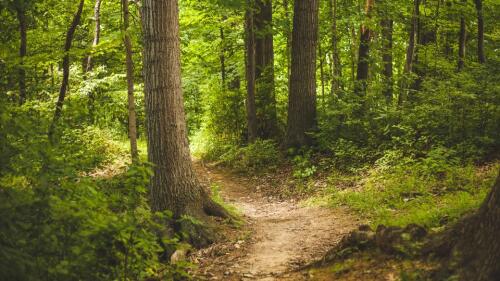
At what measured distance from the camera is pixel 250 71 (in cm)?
1471

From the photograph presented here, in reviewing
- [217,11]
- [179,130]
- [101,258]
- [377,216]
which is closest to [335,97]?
[217,11]

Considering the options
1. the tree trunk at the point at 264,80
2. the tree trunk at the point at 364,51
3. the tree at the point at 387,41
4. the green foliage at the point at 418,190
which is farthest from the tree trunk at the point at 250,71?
the green foliage at the point at 418,190

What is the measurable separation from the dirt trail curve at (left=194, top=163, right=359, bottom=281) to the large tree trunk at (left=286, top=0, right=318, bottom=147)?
3.17 meters

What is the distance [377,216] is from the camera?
7.77 metres

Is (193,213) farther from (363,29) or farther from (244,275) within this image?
(363,29)

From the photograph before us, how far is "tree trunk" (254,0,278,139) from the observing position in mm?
15664

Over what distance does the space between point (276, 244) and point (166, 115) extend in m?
2.76

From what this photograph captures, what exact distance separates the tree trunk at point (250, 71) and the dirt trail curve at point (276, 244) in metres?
5.12

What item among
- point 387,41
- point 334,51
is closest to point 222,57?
point 334,51

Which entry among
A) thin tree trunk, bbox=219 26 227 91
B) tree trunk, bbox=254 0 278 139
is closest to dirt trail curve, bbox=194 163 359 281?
tree trunk, bbox=254 0 278 139

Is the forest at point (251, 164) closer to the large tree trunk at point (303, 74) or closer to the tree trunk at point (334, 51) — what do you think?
the large tree trunk at point (303, 74)

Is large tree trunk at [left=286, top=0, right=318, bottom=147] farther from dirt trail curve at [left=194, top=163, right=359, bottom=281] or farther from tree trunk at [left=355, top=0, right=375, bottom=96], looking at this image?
dirt trail curve at [left=194, top=163, right=359, bottom=281]

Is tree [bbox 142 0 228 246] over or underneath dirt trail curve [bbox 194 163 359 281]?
over

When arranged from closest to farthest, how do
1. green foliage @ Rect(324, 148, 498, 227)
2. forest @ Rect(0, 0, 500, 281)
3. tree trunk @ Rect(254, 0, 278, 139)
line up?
forest @ Rect(0, 0, 500, 281) < green foliage @ Rect(324, 148, 498, 227) < tree trunk @ Rect(254, 0, 278, 139)
